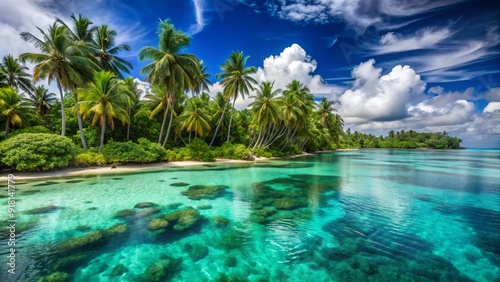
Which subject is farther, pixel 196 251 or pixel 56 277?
pixel 196 251

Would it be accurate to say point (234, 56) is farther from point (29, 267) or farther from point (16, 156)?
point (29, 267)

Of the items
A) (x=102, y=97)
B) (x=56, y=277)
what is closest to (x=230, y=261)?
(x=56, y=277)

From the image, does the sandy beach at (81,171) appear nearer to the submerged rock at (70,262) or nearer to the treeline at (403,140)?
the submerged rock at (70,262)

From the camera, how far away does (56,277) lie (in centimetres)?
398

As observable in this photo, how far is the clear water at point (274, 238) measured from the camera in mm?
4402

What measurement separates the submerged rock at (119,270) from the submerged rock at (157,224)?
199cm

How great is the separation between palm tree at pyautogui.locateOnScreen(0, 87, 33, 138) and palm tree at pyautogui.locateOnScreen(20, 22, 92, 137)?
8.76ft

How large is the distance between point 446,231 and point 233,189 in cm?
902

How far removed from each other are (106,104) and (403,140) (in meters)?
120

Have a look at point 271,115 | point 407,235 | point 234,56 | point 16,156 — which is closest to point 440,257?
point 407,235

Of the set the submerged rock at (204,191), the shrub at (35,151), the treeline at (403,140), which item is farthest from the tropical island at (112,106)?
the treeline at (403,140)

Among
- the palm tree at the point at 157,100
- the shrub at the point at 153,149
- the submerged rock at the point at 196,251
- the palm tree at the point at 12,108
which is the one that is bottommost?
the submerged rock at the point at 196,251

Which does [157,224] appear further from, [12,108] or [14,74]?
[14,74]

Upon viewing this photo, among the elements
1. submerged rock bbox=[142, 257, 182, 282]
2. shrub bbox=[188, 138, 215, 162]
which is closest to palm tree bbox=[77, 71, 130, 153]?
shrub bbox=[188, 138, 215, 162]
